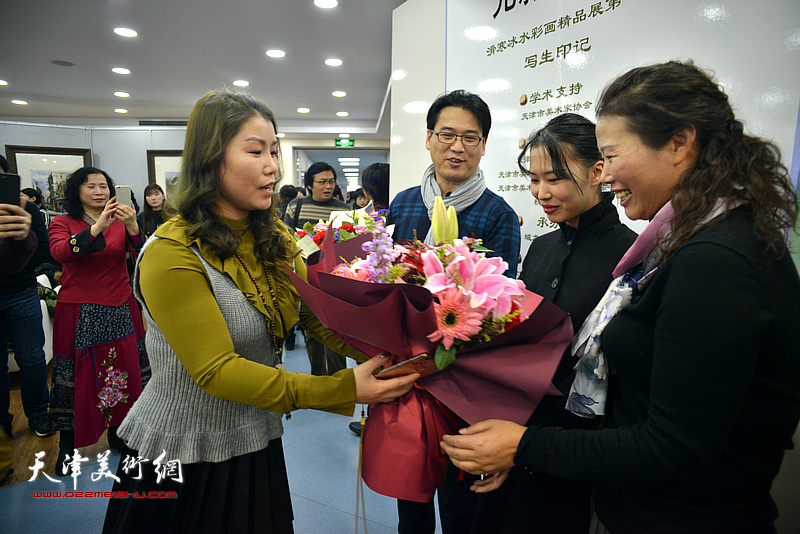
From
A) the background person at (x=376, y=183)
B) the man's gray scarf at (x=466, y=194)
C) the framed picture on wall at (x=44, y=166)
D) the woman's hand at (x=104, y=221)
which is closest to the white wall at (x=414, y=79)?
the background person at (x=376, y=183)

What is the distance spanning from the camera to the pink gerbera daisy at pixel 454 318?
80 centimetres

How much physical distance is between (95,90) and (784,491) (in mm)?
9802

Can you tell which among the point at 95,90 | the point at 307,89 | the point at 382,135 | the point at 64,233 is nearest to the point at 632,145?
the point at 64,233

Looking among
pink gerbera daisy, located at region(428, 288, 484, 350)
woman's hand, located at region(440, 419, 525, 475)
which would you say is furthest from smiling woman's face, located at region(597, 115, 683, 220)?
woman's hand, located at region(440, 419, 525, 475)

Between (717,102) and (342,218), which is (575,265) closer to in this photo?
(717,102)

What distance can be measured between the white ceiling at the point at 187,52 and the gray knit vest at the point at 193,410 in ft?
10.7

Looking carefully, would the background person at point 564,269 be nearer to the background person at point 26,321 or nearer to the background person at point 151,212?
the background person at point 26,321

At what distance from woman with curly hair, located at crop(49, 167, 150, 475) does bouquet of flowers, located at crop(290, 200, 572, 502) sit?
2.06m

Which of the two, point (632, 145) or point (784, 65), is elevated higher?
point (784, 65)

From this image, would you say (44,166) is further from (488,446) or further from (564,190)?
(488,446)

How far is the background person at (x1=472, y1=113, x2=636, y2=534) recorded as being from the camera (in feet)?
3.31

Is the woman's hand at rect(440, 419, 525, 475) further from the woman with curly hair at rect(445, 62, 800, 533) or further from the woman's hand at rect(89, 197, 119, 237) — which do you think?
the woman's hand at rect(89, 197, 119, 237)

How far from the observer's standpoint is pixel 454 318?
816 mm

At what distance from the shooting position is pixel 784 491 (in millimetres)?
1219
